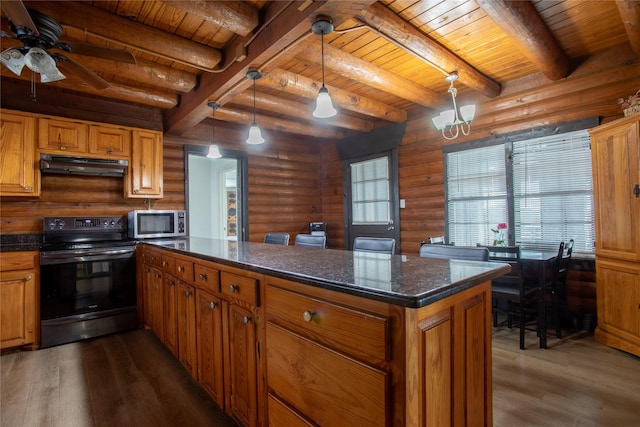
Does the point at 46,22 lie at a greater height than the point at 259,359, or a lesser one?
greater

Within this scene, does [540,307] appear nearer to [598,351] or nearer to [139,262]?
[598,351]

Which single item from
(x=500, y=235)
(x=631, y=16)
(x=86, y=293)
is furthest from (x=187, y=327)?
(x=631, y=16)

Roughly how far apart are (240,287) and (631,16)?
3.10 meters

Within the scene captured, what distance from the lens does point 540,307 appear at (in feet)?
8.87

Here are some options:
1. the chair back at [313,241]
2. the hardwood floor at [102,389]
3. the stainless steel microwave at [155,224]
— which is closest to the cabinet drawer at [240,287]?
the hardwood floor at [102,389]

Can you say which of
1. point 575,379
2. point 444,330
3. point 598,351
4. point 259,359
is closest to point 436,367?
point 444,330

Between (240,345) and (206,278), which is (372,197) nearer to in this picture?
(206,278)

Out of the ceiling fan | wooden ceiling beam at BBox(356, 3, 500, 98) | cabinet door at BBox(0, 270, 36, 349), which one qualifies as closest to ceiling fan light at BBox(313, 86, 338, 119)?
wooden ceiling beam at BBox(356, 3, 500, 98)

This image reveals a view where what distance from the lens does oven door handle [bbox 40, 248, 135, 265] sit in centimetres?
293

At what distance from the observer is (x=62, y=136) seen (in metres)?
3.30

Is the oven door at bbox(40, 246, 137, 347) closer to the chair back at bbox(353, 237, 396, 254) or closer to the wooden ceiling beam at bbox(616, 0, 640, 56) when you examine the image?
the chair back at bbox(353, 237, 396, 254)

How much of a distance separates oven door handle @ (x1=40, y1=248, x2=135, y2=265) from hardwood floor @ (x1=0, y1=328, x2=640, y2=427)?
2.62ft

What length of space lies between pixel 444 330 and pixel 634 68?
3430 mm

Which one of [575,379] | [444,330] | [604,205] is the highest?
[604,205]
